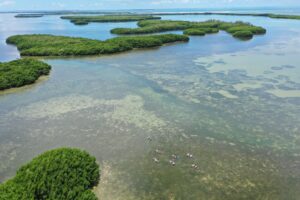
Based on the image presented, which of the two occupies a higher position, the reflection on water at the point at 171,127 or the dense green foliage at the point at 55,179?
the dense green foliage at the point at 55,179

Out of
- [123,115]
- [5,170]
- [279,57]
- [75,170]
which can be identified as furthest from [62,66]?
[279,57]

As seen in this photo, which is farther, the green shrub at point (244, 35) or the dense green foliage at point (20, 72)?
the green shrub at point (244, 35)

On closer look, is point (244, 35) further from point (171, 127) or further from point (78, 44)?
point (171, 127)

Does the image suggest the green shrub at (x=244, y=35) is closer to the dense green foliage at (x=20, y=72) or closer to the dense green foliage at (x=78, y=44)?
the dense green foliage at (x=78, y=44)

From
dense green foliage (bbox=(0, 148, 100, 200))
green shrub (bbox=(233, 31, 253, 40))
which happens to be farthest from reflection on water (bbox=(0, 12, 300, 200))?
green shrub (bbox=(233, 31, 253, 40))

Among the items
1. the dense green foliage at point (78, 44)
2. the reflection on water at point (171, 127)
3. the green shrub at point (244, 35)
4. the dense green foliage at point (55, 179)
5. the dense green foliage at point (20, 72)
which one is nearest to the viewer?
the dense green foliage at point (55, 179)

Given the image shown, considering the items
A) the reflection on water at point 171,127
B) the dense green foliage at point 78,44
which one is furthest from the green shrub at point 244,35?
the reflection on water at point 171,127

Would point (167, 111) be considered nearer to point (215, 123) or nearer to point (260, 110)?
point (215, 123)
